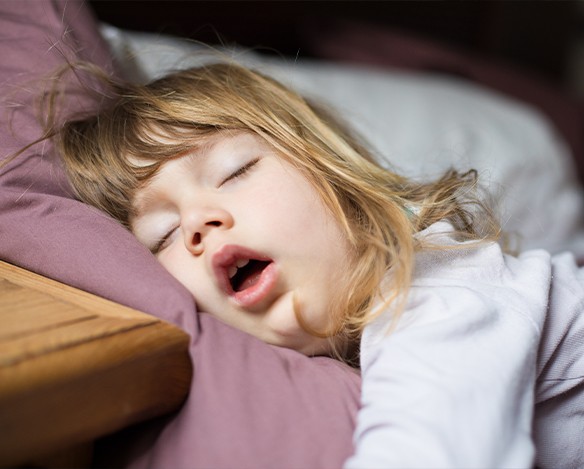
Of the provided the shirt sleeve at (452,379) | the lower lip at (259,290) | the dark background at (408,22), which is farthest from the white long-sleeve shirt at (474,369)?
the dark background at (408,22)

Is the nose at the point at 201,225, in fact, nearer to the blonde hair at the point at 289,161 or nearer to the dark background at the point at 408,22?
the blonde hair at the point at 289,161

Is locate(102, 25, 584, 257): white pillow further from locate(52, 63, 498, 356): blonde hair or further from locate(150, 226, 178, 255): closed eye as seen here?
Result: locate(150, 226, 178, 255): closed eye

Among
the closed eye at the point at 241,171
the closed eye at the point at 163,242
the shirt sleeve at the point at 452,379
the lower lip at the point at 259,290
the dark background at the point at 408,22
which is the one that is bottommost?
the dark background at the point at 408,22

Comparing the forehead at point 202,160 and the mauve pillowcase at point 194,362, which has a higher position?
the forehead at point 202,160

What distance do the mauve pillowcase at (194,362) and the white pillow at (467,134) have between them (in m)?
0.82

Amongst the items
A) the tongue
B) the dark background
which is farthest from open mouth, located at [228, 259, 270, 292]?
the dark background

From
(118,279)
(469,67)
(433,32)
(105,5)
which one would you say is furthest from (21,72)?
(433,32)

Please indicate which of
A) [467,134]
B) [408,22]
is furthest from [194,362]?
[408,22]

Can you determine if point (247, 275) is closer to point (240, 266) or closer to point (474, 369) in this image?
point (240, 266)

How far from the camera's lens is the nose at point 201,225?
78cm

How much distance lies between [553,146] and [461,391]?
155 centimetres

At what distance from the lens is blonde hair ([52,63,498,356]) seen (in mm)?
808

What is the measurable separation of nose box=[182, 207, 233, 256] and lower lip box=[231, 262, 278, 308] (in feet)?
0.20

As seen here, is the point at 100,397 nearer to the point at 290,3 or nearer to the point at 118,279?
the point at 118,279
